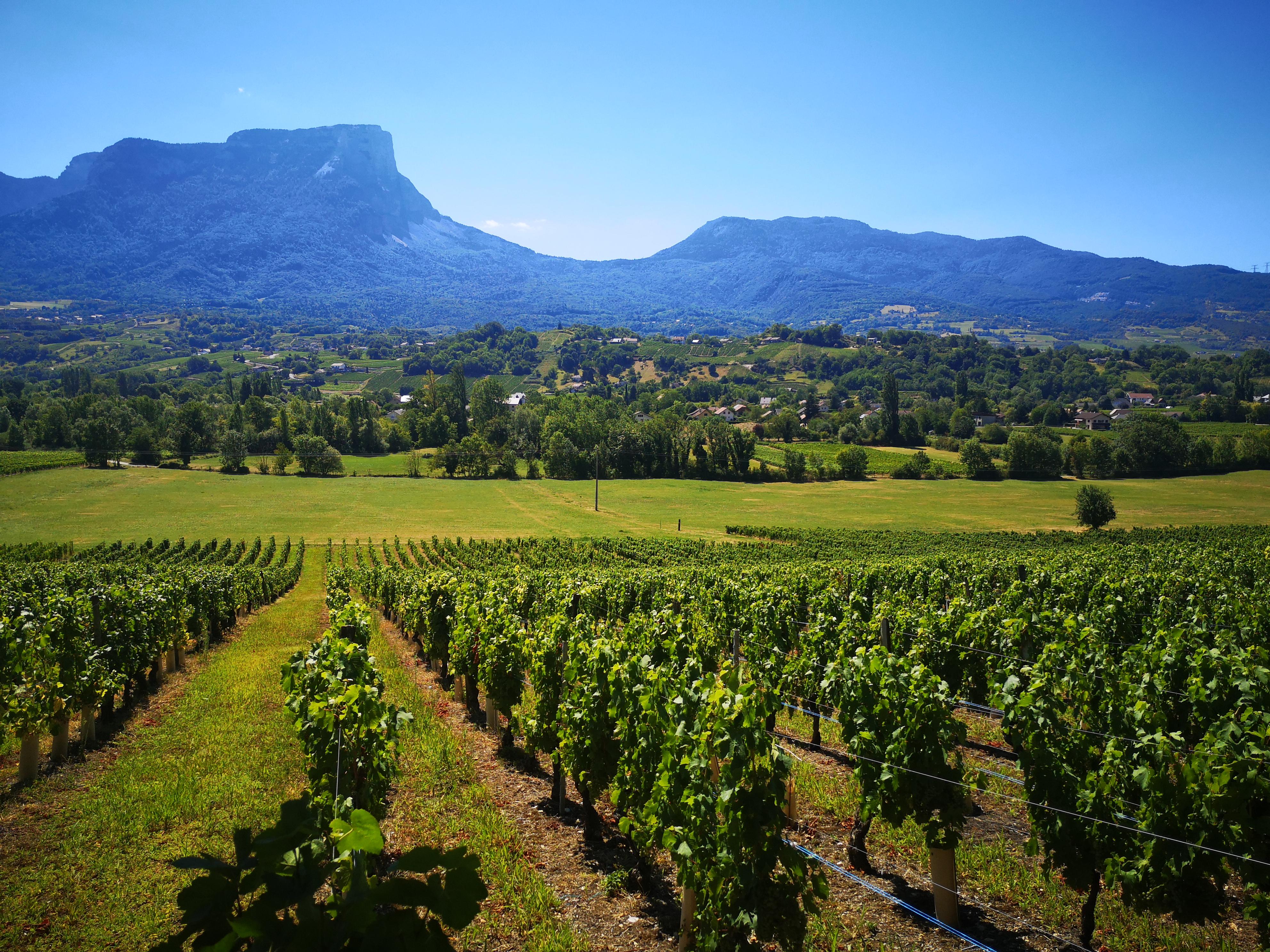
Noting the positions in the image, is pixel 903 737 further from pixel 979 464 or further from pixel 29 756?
pixel 979 464

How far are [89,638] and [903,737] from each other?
50.5 ft

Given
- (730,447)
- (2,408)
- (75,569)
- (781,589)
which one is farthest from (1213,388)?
(2,408)

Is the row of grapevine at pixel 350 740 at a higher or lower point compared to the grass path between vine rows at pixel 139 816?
higher

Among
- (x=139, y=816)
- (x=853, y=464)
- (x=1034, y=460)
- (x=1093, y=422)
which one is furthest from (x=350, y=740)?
(x=1093, y=422)

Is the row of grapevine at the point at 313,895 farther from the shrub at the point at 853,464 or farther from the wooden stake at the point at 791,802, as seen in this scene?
the shrub at the point at 853,464

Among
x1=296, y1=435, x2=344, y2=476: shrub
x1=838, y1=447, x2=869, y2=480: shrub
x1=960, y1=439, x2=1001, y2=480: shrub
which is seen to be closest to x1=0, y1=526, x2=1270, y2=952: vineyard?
x1=296, y1=435, x2=344, y2=476: shrub

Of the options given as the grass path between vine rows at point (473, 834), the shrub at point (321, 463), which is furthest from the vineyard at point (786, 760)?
the shrub at point (321, 463)

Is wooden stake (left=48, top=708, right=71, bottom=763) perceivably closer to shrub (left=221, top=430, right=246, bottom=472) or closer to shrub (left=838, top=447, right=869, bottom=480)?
shrub (left=221, top=430, right=246, bottom=472)

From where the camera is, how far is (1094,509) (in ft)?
216

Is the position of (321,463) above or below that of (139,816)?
below

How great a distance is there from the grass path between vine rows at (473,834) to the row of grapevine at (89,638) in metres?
5.60

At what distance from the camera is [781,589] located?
17875 mm

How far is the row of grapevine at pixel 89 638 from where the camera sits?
416 inches

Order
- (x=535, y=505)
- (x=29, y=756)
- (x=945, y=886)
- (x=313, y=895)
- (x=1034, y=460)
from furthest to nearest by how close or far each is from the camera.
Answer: (x=1034, y=460), (x=535, y=505), (x=29, y=756), (x=945, y=886), (x=313, y=895)
